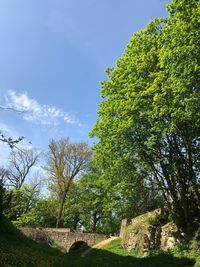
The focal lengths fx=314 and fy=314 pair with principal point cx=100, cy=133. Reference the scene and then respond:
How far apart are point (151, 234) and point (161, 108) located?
13230mm

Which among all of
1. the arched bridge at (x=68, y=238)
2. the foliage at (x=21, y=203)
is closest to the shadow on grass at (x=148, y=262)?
the arched bridge at (x=68, y=238)

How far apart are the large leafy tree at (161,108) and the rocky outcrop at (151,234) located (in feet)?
4.85

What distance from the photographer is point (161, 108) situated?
59.6ft

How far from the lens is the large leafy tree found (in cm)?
1700

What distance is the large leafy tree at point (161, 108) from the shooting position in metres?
17.0

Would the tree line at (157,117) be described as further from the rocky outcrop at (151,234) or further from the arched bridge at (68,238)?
the arched bridge at (68,238)

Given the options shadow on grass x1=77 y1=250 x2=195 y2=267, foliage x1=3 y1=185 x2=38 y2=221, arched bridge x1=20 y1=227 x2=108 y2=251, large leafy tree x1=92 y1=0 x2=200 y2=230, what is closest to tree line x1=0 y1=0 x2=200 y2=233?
large leafy tree x1=92 y1=0 x2=200 y2=230

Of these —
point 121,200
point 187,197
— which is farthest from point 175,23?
point 121,200

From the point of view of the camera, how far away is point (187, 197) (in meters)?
24.2

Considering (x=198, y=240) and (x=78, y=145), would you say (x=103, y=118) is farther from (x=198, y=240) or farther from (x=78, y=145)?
(x=78, y=145)

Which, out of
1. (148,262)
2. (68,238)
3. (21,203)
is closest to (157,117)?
(148,262)

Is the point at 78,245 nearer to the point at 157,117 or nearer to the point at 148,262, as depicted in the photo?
the point at 148,262

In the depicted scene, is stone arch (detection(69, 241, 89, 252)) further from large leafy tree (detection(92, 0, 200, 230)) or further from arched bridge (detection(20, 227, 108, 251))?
large leafy tree (detection(92, 0, 200, 230))

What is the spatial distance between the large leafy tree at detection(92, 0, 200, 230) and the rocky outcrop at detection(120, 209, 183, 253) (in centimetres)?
148
